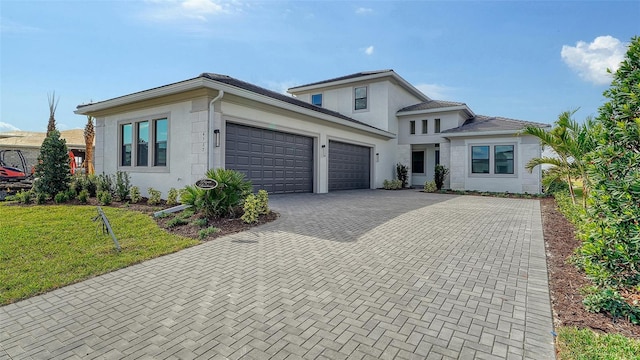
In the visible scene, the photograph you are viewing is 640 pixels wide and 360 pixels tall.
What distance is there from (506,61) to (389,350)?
15.9 meters

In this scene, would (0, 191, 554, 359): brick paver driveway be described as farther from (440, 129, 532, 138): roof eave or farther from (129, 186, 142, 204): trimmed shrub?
(440, 129, 532, 138): roof eave

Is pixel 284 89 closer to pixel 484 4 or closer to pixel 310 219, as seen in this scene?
pixel 484 4

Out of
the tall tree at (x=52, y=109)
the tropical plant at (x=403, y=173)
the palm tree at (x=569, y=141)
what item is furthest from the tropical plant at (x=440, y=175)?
the tall tree at (x=52, y=109)

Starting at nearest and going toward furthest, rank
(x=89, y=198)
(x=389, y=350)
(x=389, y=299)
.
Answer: (x=389, y=350) < (x=389, y=299) < (x=89, y=198)

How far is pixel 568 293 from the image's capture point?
11.8ft

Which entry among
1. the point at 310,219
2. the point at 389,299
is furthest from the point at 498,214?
the point at 389,299

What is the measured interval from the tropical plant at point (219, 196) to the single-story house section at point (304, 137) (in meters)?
2.23

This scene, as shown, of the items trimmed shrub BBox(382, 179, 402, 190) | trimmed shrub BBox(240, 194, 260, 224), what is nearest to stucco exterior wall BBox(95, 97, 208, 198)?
trimmed shrub BBox(240, 194, 260, 224)

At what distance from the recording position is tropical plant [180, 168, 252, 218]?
7.18 metres

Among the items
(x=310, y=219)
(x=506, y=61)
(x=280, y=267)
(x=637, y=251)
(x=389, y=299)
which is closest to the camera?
(x=637, y=251)

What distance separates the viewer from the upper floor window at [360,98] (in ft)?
68.0

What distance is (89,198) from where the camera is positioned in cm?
Result: 1086

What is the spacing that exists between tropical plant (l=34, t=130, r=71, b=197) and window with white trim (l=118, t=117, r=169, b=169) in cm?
175

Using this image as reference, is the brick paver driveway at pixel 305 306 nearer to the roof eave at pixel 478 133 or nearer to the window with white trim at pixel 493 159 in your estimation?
the roof eave at pixel 478 133
